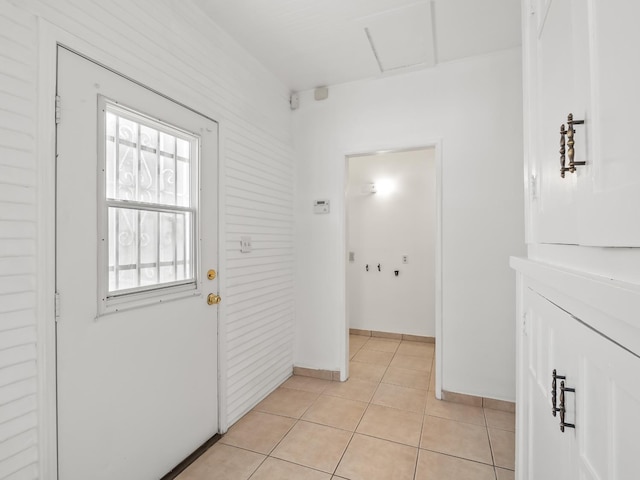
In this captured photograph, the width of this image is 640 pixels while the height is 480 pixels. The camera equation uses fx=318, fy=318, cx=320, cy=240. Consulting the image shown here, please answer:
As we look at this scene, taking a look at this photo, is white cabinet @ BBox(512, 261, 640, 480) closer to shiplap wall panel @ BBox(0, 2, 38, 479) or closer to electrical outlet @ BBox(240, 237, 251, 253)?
shiplap wall panel @ BBox(0, 2, 38, 479)

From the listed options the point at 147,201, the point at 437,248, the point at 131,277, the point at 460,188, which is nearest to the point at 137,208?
the point at 147,201

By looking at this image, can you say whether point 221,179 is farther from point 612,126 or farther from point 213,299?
point 612,126

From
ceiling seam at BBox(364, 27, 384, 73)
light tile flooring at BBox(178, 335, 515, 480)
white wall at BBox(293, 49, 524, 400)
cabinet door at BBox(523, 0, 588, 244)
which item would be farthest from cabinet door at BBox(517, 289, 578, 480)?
ceiling seam at BBox(364, 27, 384, 73)

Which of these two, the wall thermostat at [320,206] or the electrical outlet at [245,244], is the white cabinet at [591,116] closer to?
the electrical outlet at [245,244]

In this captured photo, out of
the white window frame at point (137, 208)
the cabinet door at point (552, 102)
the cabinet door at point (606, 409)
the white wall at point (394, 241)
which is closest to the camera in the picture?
the cabinet door at point (606, 409)

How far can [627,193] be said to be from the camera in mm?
490

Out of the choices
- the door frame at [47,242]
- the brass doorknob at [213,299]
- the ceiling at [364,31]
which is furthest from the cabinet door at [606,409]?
the ceiling at [364,31]

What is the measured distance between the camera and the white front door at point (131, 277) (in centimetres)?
135

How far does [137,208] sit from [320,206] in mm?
1737

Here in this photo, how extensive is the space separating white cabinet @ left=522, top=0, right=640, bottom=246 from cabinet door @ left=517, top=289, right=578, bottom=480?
0.25 m

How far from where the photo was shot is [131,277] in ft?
5.29

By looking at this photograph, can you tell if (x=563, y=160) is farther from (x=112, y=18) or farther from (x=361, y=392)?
(x=361, y=392)

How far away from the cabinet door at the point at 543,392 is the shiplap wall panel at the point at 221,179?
1.75 m

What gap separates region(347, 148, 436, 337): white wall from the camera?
418 cm
